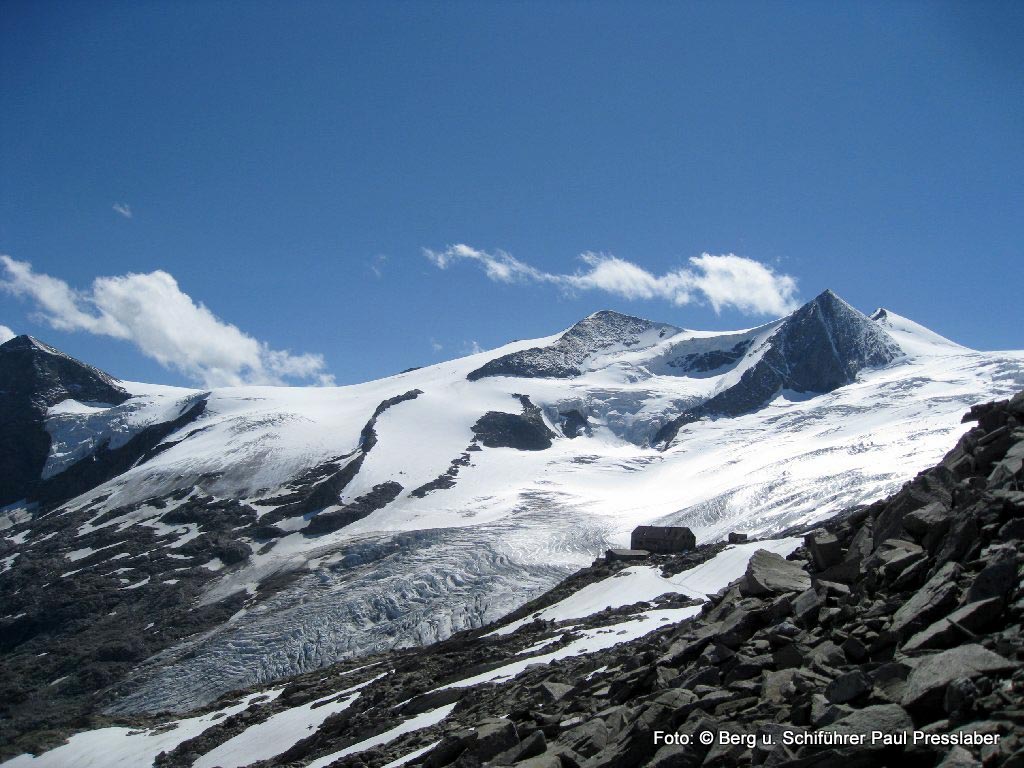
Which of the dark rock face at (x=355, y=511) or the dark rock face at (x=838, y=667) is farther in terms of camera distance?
the dark rock face at (x=355, y=511)

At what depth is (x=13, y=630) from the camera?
119 m

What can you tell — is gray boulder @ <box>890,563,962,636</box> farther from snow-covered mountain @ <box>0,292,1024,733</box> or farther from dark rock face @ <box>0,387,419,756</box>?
dark rock face @ <box>0,387,419,756</box>

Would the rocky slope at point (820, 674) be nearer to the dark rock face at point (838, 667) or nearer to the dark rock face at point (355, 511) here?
the dark rock face at point (838, 667)

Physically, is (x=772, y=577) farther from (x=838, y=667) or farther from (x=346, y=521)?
(x=346, y=521)

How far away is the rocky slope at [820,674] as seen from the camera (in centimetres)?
1012

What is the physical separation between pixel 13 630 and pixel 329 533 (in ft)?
163

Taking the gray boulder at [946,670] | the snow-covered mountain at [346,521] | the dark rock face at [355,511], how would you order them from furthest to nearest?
the dark rock face at [355,511], the snow-covered mountain at [346,521], the gray boulder at [946,670]

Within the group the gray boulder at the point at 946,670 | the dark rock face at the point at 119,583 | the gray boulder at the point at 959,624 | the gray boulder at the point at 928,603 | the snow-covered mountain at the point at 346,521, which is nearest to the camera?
the gray boulder at the point at 946,670

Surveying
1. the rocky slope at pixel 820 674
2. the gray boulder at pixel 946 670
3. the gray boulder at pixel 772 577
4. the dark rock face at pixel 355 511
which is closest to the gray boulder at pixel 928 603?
the rocky slope at pixel 820 674

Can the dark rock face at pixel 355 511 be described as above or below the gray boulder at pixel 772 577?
above

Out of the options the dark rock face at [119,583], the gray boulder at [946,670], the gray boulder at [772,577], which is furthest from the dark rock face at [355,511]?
the gray boulder at [946,670]

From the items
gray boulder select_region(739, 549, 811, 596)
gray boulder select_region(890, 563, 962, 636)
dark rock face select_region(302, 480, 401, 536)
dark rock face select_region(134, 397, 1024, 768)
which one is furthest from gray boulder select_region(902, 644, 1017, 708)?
dark rock face select_region(302, 480, 401, 536)

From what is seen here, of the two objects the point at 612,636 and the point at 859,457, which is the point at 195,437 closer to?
the point at 859,457

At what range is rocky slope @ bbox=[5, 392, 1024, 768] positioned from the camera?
10.1 meters
